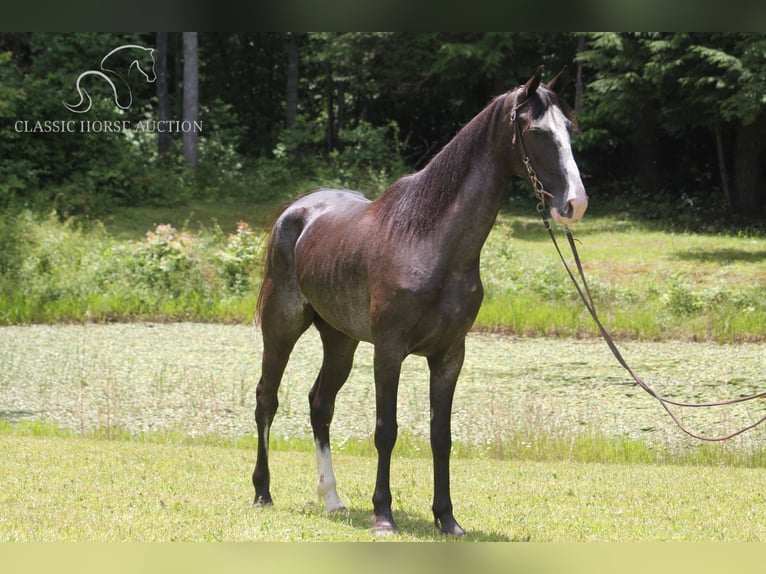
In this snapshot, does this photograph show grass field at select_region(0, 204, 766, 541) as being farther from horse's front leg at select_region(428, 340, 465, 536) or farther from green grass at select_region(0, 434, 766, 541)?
horse's front leg at select_region(428, 340, 465, 536)

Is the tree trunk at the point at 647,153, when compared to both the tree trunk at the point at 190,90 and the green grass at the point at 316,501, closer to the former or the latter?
the tree trunk at the point at 190,90

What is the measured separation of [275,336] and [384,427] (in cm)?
121

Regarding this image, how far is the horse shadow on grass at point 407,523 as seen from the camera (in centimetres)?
471

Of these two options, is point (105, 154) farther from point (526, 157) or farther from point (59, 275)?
point (526, 157)

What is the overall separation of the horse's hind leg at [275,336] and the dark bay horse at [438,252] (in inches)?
16.9

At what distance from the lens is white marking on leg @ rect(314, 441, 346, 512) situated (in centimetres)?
543

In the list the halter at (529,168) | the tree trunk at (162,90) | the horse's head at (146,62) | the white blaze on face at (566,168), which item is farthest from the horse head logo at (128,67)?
the white blaze on face at (566,168)

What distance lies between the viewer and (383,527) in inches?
186

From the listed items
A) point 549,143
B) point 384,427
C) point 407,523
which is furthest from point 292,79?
point 549,143

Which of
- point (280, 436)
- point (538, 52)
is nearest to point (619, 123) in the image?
point (538, 52)

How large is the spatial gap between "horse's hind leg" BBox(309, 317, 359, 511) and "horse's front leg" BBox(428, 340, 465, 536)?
0.83 m

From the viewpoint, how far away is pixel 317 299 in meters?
5.41

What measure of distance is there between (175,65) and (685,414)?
21315 mm

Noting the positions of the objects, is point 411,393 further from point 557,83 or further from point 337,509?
point 557,83
